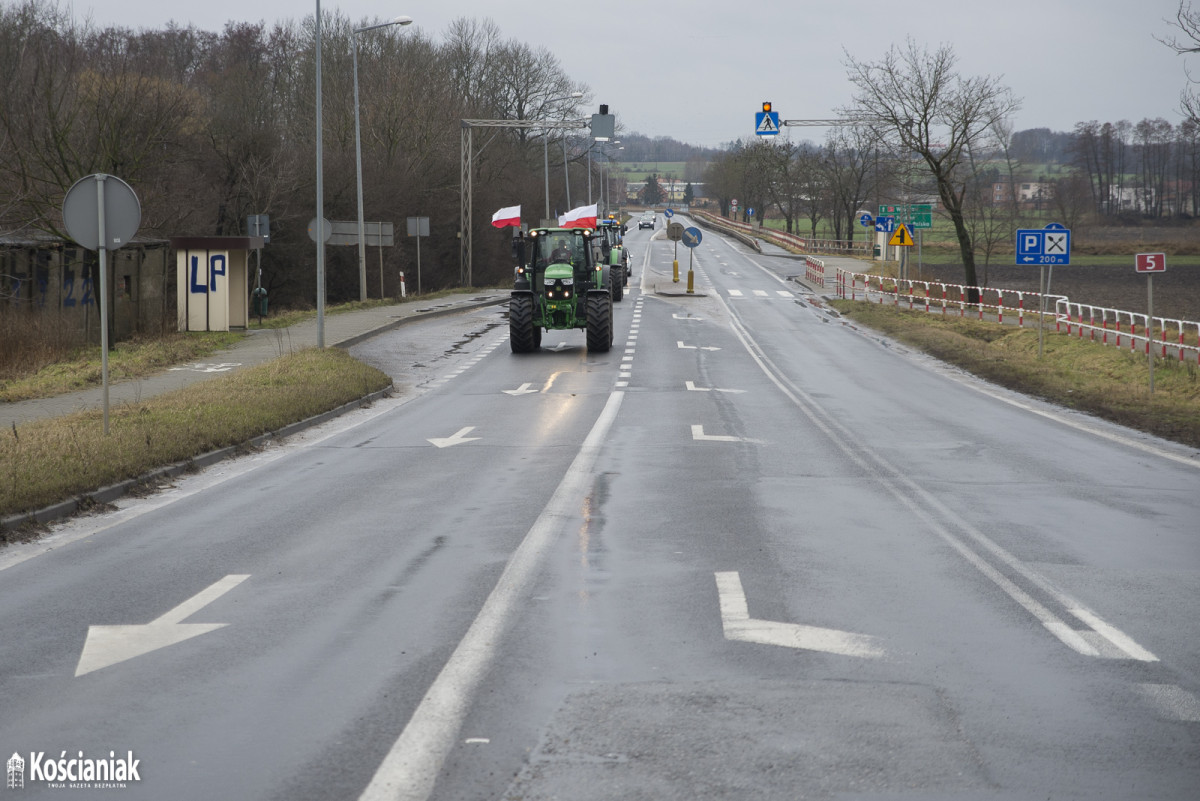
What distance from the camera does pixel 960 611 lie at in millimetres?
6992

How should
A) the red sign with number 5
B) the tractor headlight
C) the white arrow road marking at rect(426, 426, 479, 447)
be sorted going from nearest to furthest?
the white arrow road marking at rect(426, 426, 479, 447) → the red sign with number 5 → the tractor headlight

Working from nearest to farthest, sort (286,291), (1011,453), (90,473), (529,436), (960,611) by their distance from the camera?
(960,611), (90,473), (1011,453), (529,436), (286,291)

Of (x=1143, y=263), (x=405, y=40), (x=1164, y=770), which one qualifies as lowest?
(x=1164, y=770)

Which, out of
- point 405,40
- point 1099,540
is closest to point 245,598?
point 1099,540

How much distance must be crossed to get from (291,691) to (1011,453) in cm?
1055

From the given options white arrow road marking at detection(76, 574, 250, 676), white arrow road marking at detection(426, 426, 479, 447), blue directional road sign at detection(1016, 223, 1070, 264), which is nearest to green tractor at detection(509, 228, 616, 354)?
blue directional road sign at detection(1016, 223, 1070, 264)

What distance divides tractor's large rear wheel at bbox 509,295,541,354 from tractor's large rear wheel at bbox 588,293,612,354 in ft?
4.44

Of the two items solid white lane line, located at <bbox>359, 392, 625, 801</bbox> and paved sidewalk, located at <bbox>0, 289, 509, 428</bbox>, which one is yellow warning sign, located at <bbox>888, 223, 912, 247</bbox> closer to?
paved sidewalk, located at <bbox>0, 289, 509, 428</bbox>

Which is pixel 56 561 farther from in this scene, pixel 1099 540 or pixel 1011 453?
pixel 1011 453

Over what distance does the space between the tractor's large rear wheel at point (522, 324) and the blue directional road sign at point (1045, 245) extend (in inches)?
424

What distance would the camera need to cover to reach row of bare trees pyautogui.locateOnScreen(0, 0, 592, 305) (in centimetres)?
2997

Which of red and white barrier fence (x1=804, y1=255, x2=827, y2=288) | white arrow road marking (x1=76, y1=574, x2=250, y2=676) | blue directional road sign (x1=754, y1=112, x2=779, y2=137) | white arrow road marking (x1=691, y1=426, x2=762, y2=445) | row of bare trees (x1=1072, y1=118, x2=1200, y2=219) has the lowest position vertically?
white arrow road marking (x1=76, y1=574, x2=250, y2=676)

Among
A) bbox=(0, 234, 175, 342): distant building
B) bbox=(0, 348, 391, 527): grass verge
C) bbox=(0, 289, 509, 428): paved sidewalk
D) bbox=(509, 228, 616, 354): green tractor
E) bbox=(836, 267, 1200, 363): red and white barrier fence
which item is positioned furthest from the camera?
bbox=(509, 228, 616, 354): green tractor

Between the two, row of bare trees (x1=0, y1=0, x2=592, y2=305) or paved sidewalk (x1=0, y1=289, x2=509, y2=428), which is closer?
paved sidewalk (x1=0, y1=289, x2=509, y2=428)
